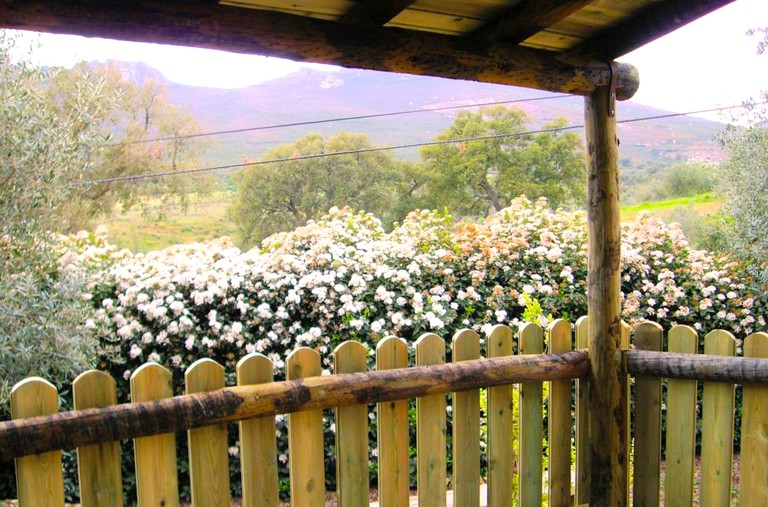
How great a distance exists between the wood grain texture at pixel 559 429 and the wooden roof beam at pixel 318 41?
96cm

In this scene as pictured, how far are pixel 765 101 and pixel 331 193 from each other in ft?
39.4

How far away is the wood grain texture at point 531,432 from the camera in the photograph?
245 centimetres

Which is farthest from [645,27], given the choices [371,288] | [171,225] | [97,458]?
[171,225]

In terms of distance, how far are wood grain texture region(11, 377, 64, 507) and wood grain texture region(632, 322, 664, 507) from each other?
81.1 inches

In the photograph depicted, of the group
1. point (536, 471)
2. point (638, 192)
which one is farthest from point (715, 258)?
point (638, 192)

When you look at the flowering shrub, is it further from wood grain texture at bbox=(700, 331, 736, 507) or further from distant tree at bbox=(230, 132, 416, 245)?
distant tree at bbox=(230, 132, 416, 245)

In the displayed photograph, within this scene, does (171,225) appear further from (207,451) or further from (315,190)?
(207,451)

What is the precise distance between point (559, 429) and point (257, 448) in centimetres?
124

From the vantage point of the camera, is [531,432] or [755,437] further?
[531,432]

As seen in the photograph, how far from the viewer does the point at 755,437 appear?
7.43 ft

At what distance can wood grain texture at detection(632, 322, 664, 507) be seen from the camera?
2.46 meters

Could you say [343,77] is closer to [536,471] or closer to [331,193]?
[331,193]

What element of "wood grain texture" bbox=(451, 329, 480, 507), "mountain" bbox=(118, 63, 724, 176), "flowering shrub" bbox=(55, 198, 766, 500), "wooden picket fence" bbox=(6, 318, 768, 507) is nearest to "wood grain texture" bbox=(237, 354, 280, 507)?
"wooden picket fence" bbox=(6, 318, 768, 507)

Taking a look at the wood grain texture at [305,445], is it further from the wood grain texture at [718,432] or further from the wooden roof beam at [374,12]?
the wood grain texture at [718,432]
